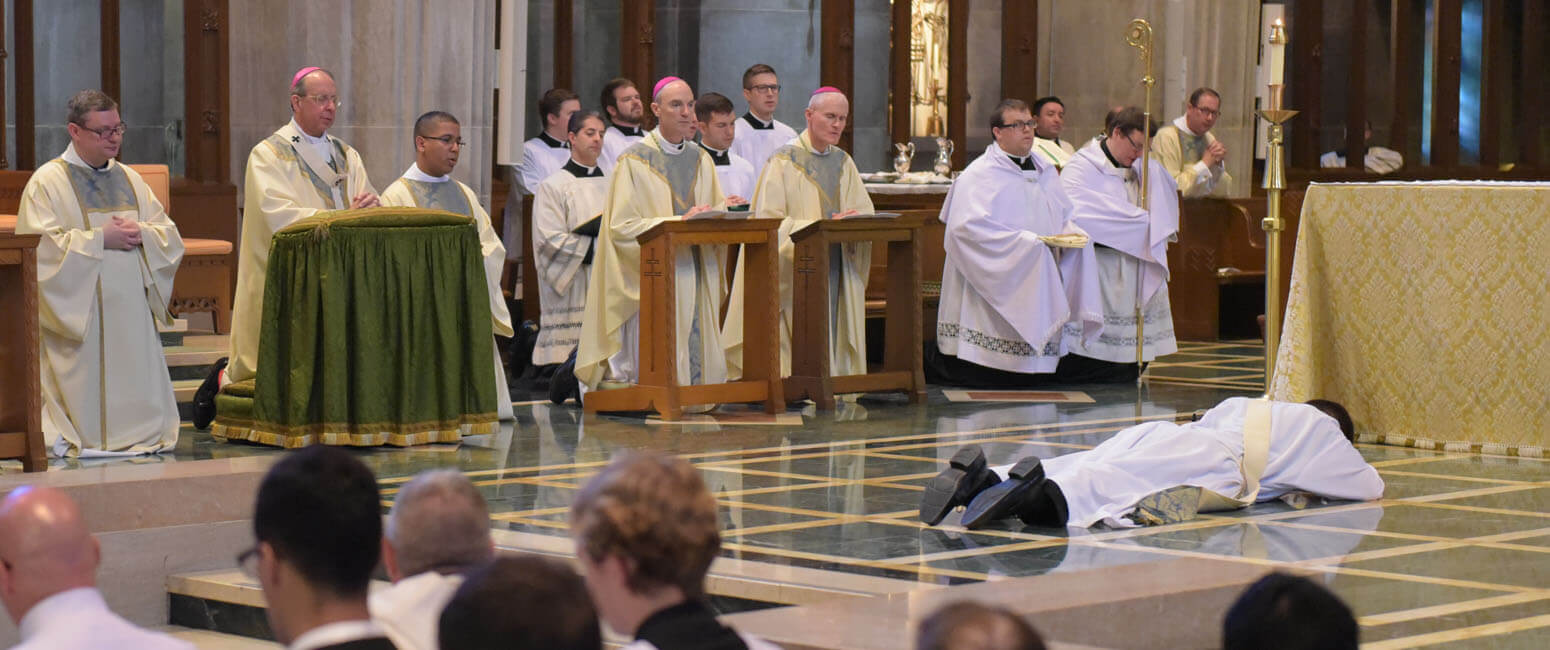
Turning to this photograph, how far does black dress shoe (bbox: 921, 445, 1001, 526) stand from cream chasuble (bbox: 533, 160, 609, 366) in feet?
14.3

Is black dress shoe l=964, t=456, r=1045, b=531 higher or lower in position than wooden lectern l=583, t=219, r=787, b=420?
lower

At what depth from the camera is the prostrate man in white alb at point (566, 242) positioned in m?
10.6

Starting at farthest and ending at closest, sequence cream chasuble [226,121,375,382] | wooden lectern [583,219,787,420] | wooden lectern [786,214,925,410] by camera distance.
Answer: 1. wooden lectern [786,214,925,410]
2. wooden lectern [583,219,787,420]
3. cream chasuble [226,121,375,382]

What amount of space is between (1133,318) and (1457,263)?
2.98m

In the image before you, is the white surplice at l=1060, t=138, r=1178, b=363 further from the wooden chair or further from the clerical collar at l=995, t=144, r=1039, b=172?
the wooden chair

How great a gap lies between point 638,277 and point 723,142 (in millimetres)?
1285

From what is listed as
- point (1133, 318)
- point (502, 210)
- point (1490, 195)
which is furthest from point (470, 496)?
point (502, 210)

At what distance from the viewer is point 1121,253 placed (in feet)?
37.0

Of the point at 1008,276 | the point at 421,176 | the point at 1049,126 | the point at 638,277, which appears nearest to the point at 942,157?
the point at 1049,126

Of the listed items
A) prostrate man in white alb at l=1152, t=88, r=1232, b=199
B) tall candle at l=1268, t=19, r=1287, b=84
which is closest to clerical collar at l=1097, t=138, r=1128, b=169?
prostrate man in white alb at l=1152, t=88, r=1232, b=199

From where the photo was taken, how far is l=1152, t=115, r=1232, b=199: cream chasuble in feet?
43.3

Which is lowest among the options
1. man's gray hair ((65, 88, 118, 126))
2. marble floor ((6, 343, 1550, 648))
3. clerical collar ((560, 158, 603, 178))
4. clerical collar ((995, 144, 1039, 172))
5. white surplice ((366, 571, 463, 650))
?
marble floor ((6, 343, 1550, 648))

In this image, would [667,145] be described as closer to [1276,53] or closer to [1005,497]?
[1276,53]

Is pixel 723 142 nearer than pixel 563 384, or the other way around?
pixel 563 384
